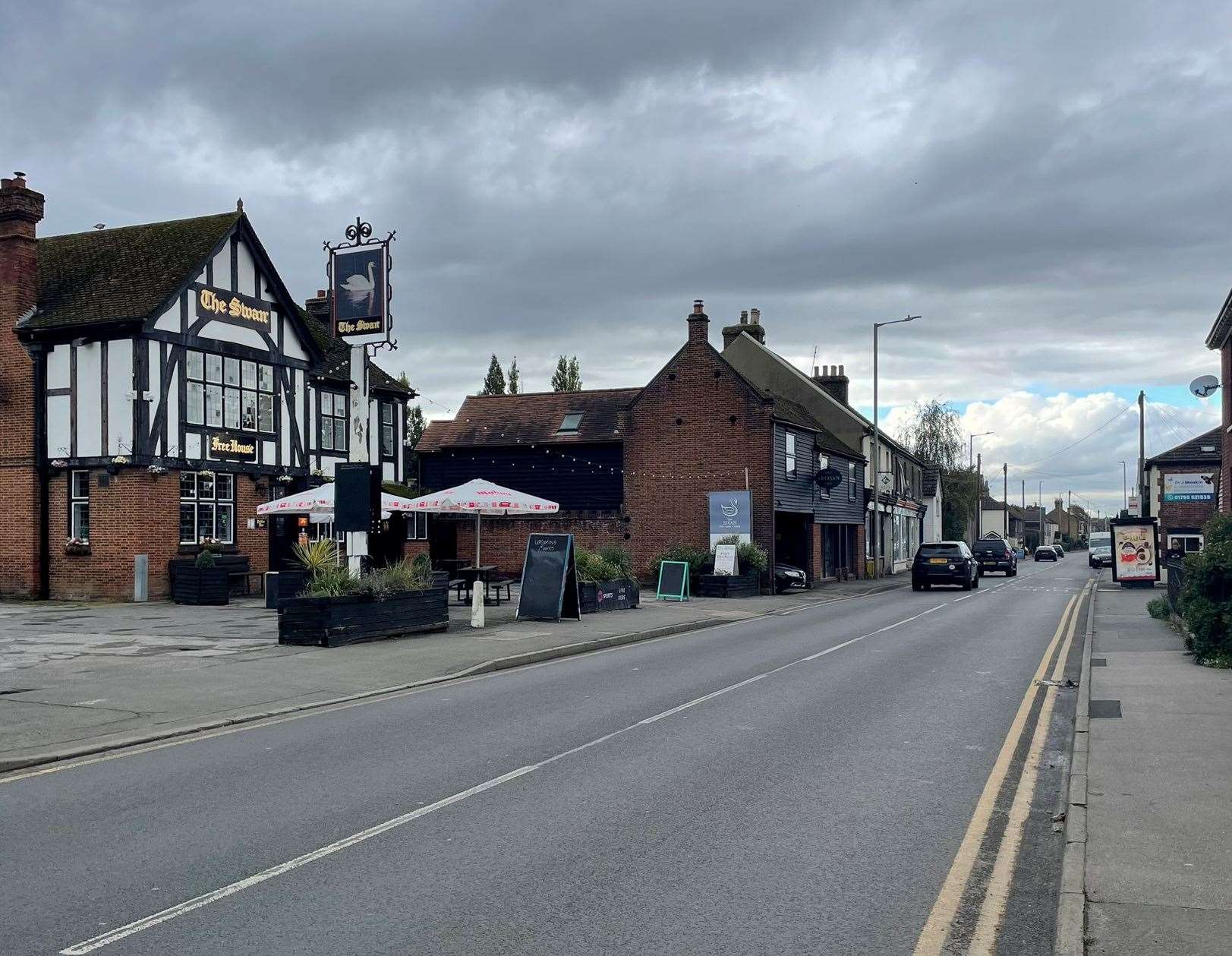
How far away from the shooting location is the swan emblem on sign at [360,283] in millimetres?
19594

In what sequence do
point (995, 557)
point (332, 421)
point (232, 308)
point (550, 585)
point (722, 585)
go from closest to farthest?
point (550, 585) < point (232, 308) < point (722, 585) < point (332, 421) < point (995, 557)

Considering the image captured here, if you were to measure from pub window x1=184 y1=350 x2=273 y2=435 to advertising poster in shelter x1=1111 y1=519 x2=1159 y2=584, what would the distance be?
2704 cm

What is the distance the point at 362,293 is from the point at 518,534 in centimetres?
2146

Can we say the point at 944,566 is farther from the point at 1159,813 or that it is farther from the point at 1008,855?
the point at 1008,855

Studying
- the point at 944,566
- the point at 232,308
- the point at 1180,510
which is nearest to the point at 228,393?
the point at 232,308

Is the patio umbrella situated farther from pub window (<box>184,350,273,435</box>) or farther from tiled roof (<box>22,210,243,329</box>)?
tiled roof (<box>22,210,243,329</box>)

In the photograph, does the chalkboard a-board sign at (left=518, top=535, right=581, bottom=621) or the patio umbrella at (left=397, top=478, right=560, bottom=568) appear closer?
the chalkboard a-board sign at (left=518, top=535, right=581, bottom=621)

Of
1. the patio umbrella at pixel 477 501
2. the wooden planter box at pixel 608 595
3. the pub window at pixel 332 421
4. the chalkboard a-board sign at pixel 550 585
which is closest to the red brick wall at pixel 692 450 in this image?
the pub window at pixel 332 421

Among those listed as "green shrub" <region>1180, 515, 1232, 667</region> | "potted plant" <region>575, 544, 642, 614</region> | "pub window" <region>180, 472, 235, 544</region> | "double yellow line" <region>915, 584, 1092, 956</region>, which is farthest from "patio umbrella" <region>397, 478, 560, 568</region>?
"double yellow line" <region>915, 584, 1092, 956</region>

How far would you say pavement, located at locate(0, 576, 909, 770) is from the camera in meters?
10.7

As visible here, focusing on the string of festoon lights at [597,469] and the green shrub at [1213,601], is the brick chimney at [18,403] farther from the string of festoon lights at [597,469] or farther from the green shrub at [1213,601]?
the green shrub at [1213,601]

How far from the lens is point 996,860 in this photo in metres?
6.29

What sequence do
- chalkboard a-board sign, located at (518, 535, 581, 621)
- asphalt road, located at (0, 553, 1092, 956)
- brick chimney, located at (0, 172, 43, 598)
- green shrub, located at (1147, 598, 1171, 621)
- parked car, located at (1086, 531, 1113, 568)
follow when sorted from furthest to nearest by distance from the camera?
1. parked car, located at (1086, 531, 1113, 568)
2. brick chimney, located at (0, 172, 43, 598)
3. green shrub, located at (1147, 598, 1171, 621)
4. chalkboard a-board sign, located at (518, 535, 581, 621)
5. asphalt road, located at (0, 553, 1092, 956)

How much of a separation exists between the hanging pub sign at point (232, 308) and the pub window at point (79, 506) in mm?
5047
